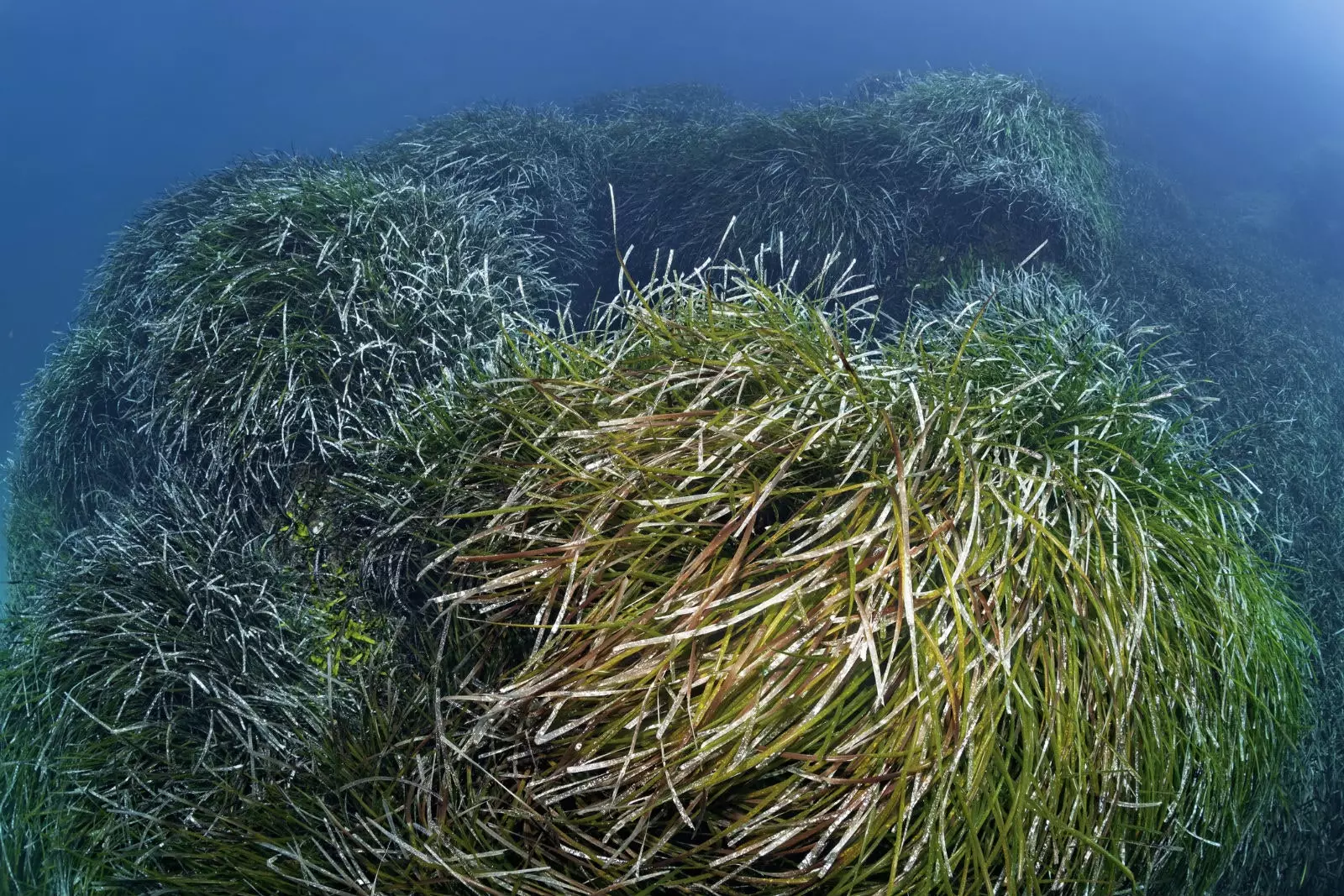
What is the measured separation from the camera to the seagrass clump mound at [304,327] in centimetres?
235

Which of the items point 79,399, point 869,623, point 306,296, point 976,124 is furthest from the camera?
point 976,124

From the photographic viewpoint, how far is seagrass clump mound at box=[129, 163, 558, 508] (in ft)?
7.70

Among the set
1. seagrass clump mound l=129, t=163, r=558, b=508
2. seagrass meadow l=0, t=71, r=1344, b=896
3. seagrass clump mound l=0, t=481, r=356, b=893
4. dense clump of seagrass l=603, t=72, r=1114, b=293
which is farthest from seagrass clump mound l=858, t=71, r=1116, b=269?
seagrass clump mound l=0, t=481, r=356, b=893

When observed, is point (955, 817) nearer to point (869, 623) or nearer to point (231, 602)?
point (869, 623)

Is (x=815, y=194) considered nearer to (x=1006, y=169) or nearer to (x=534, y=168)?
(x=1006, y=169)

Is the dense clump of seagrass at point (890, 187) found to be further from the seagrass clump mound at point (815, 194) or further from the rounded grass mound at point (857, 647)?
the rounded grass mound at point (857, 647)

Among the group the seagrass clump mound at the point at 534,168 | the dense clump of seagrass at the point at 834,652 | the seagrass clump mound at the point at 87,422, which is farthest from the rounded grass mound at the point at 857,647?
the seagrass clump mound at the point at 534,168

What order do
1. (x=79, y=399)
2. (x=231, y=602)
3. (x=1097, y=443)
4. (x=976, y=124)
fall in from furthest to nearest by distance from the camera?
1. (x=976, y=124)
2. (x=79, y=399)
3. (x=231, y=602)
4. (x=1097, y=443)

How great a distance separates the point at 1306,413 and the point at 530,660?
441cm

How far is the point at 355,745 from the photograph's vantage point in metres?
1.55

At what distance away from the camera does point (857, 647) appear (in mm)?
1142

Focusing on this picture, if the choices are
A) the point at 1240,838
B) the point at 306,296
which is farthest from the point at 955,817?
the point at 306,296

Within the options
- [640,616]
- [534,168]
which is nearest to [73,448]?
[534,168]

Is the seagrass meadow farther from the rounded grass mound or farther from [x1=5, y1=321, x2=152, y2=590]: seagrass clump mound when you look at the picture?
[x1=5, y1=321, x2=152, y2=590]: seagrass clump mound
